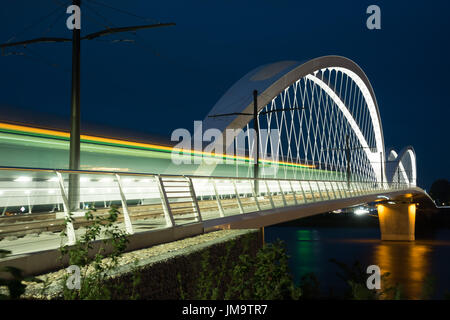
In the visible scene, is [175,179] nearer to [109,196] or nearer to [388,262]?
[109,196]

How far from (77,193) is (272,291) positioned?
497 centimetres

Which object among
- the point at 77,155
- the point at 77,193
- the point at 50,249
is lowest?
the point at 50,249

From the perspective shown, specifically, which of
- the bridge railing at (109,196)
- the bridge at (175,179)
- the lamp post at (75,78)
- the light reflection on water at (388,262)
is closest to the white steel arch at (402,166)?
the light reflection on water at (388,262)

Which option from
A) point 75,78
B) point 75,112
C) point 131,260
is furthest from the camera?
point 75,78

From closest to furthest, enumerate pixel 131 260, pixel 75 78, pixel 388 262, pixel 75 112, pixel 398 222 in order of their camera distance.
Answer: pixel 131 260 → pixel 75 112 → pixel 75 78 → pixel 388 262 → pixel 398 222

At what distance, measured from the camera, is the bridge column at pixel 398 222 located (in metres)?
61.6

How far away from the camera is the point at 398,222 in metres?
61.8

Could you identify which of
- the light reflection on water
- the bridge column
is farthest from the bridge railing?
the bridge column

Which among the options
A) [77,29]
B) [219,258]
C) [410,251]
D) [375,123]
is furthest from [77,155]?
[375,123]

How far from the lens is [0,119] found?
12500 mm

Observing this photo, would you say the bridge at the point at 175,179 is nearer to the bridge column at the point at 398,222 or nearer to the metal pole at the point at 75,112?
the metal pole at the point at 75,112

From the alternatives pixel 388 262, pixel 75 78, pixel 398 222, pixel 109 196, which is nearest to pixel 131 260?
pixel 75 78

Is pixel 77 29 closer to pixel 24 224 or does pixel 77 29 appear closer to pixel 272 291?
pixel 24 224

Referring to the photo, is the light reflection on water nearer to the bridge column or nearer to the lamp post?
the bridge column
